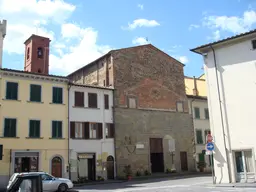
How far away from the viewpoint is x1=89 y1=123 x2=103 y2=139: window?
32.1 meters

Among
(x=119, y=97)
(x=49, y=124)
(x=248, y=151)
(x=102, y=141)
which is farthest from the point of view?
(x=119, y=97)

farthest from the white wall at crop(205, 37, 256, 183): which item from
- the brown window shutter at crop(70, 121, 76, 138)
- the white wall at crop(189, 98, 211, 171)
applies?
the white wall at crop(189, 98, 211, 171)

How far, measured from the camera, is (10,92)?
92.1 ft

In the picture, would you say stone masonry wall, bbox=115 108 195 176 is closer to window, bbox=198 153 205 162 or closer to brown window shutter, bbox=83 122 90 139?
window, bbox=198 153 205 162

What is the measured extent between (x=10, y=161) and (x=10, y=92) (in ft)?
19.8

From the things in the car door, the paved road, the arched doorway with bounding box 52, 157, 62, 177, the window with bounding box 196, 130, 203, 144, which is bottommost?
the paved road

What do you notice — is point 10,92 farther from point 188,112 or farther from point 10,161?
point 188,112

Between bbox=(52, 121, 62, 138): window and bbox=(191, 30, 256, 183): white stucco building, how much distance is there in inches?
576

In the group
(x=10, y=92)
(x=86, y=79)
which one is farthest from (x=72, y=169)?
(x=86, y=79)

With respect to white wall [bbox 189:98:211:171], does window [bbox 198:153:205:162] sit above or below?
below

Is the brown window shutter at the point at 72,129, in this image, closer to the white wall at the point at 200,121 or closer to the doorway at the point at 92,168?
the doorway at the point at 92,168

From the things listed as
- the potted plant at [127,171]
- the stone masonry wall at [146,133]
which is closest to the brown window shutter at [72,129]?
the stone masonry wall at [146,133]

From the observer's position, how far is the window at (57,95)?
30328 millimetres

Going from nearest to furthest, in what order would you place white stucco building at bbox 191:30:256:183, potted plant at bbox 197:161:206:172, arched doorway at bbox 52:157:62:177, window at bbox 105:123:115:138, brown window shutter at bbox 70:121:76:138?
white stucco building at bbox 191:30:256:183, arched doorway at bbox 52:157:62:177, brown window shutter at bbox 70:121:76:138, window at bbox 105:123:115:138, potted plant at bbox 197:161:206:172
